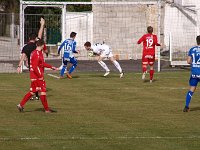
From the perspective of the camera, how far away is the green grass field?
51.0 feet

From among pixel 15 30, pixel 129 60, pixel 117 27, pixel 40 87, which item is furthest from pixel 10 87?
pixel 15 30

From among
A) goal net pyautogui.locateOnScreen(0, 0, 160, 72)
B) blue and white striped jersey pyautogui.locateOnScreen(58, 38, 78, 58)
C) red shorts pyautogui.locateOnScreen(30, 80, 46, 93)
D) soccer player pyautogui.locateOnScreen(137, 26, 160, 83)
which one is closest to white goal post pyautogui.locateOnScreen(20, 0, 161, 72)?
goal net pyautogui.locateOnScreen(0, 0, 160, 72)

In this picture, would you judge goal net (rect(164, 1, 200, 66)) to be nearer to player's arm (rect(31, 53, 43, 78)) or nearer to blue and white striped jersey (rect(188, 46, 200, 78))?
A: blue and white striped jersey (rect(188, 46, 200, 78))

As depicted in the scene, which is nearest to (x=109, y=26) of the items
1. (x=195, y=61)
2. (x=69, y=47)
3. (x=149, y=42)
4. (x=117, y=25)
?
(x=117, y=25)

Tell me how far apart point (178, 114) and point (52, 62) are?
934 inches

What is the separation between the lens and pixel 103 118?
19453 mm

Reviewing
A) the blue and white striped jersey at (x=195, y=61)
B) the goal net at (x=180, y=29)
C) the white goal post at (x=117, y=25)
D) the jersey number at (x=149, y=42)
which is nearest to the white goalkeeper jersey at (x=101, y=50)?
the jersey number at (x=149, y=42)

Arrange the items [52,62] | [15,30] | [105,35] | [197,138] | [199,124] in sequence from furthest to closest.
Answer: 1. [15,30]
2. [105,35]
3. [52,62]
4. [199,124]
5. [197,138]

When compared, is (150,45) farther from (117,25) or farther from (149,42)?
(117,25)

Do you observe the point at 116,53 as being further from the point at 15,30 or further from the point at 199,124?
the point at 199,124

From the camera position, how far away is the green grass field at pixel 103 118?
15.6 meters

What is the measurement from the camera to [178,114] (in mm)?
20359

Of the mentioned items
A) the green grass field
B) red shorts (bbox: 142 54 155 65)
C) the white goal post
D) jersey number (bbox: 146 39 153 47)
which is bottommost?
the green grass field

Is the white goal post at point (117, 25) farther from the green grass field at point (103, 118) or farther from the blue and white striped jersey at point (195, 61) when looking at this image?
the blue and white striped jersey at point (195, 61)
